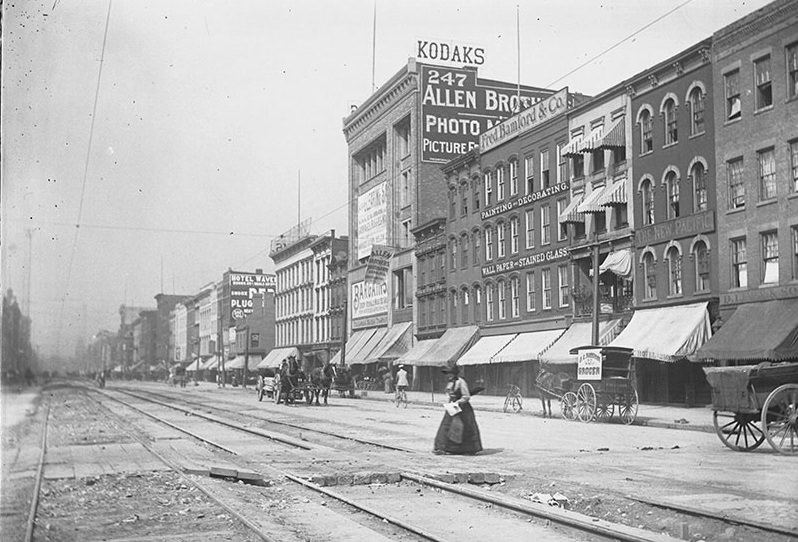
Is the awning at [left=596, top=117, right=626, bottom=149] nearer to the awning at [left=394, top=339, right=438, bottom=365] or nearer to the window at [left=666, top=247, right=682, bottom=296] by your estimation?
the window at [left=666, top=247, right=682, bottom=296]

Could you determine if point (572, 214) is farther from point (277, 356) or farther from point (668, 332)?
point (277, 356)

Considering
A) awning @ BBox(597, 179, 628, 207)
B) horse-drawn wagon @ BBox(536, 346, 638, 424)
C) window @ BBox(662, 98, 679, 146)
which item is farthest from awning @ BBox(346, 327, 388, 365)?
horse-drawn wagon @ BBox(536, 346, 638, 424)

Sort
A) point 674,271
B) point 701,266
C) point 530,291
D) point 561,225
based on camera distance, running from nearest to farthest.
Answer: point 701,266 → point 674,271 → point 561,225 → point 530,291

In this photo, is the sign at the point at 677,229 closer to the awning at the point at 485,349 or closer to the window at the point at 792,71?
the window at the point at 792,71

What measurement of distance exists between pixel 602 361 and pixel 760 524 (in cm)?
1680

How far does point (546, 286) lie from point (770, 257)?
15.9 meters

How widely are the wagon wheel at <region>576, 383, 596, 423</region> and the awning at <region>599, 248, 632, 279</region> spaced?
11171 mm

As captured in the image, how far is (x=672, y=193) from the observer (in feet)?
114

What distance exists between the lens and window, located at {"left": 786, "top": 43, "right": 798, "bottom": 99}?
27.0m

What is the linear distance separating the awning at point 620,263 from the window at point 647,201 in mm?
1598

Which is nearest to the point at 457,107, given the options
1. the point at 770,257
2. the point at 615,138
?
the point at 615,138

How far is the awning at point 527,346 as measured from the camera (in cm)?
4212

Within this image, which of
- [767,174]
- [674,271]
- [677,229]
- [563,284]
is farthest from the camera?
[563,284]

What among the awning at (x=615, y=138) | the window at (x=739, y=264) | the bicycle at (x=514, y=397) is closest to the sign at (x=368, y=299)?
the awning at (x=615, y=138)
